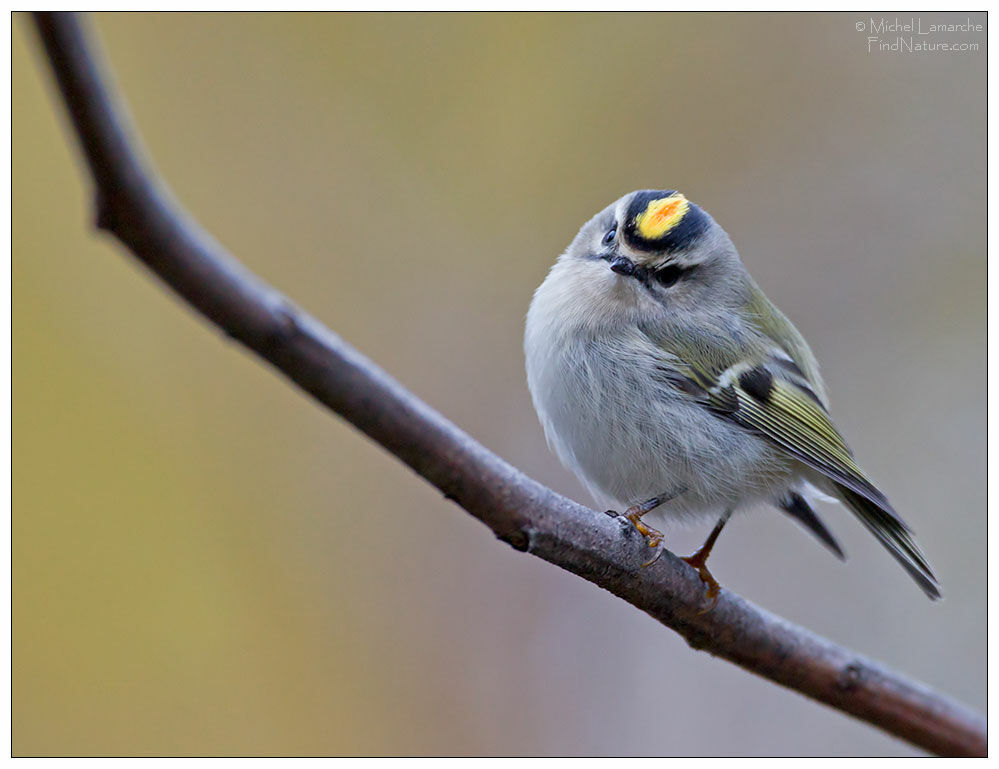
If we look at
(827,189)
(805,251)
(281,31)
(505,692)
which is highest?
(281,31)

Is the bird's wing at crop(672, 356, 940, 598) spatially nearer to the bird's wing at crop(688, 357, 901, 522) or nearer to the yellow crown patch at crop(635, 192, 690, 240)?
the bird's wing at crop(688, 357, 901, 522)

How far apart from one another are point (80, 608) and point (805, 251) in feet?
7.22

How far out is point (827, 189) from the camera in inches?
107

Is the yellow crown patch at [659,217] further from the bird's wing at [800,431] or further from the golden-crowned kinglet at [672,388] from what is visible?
the bird's wing at [800,431]

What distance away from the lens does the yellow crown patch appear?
5.19ft

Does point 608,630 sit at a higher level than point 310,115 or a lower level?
lower

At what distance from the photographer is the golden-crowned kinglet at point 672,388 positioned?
1.60 metres

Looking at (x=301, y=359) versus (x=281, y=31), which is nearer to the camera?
(x=301, y=359)

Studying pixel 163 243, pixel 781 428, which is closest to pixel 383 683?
pixel 781 428

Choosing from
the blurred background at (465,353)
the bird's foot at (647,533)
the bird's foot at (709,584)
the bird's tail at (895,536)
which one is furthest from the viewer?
the blurred background at (465,353)

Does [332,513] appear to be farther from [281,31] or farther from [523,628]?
[281,31]

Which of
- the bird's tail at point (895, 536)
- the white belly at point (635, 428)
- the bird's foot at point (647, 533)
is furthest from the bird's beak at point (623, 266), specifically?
the bird's tail at point (895, 536)

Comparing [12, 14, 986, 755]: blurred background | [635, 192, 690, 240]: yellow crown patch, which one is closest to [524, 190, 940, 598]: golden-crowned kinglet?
[635, 192, 690, 240]: yellow crown patch

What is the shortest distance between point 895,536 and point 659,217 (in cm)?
82
